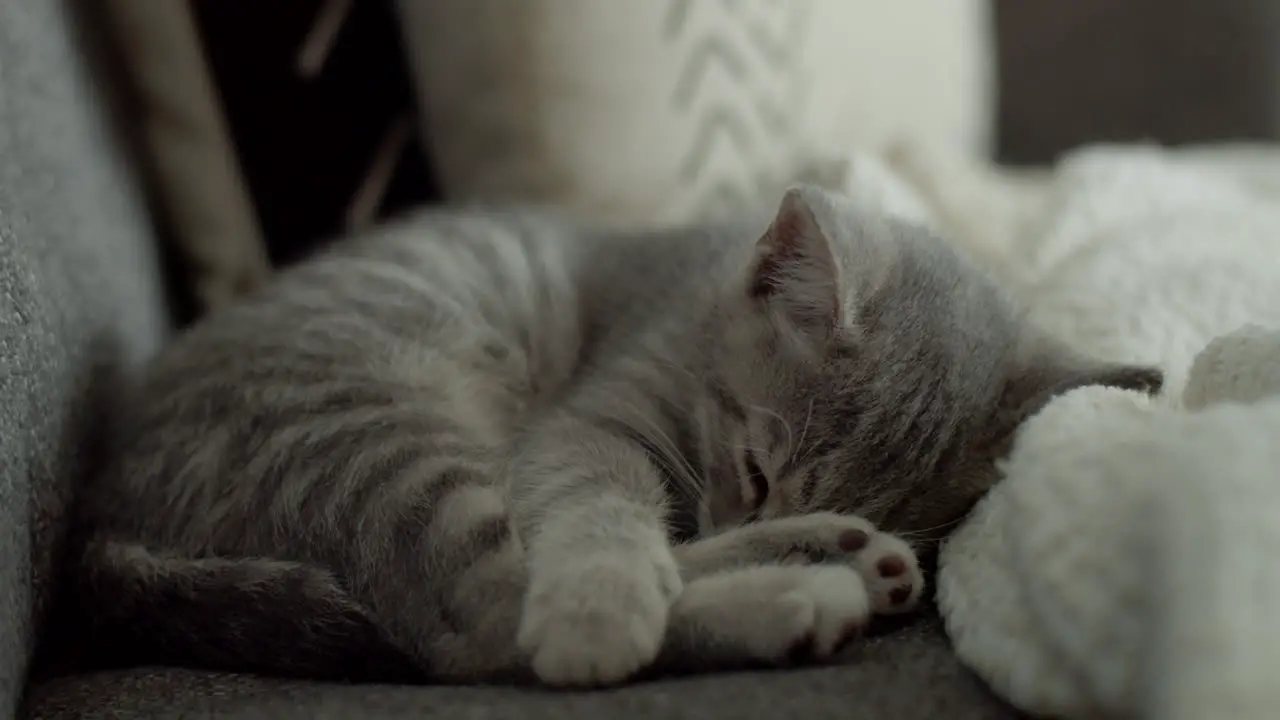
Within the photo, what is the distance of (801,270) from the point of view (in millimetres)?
896

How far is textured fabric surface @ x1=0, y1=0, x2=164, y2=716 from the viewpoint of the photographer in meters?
0.72

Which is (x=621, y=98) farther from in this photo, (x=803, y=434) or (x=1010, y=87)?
(x=1010, y=87)

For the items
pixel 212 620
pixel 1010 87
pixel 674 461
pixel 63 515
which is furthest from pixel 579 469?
pixel 1010 87

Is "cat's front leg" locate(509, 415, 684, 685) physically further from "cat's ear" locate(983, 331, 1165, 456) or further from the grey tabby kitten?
"cat's ear" locate(983, 331, 1165, 456)

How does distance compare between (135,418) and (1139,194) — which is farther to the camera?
(1139,194)

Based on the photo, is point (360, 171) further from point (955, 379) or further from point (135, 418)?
point (955, 379)

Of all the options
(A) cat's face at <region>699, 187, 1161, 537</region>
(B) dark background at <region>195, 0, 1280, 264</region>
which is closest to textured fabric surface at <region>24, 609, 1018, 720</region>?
(A) cat's face at <region>699, 187, 1161, 537</region>

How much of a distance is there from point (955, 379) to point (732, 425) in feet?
0.63

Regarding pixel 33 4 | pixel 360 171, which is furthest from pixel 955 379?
pixel 360 171

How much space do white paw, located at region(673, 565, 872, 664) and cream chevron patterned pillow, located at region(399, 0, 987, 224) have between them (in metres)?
0.69

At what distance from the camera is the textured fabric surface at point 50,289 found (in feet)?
2.37

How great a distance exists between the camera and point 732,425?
92 cm

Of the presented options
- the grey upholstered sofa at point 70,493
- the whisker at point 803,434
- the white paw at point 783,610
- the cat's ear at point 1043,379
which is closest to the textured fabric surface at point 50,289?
the grey upholstered sofa at point 70,493

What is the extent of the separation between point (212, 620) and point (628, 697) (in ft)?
1.09
